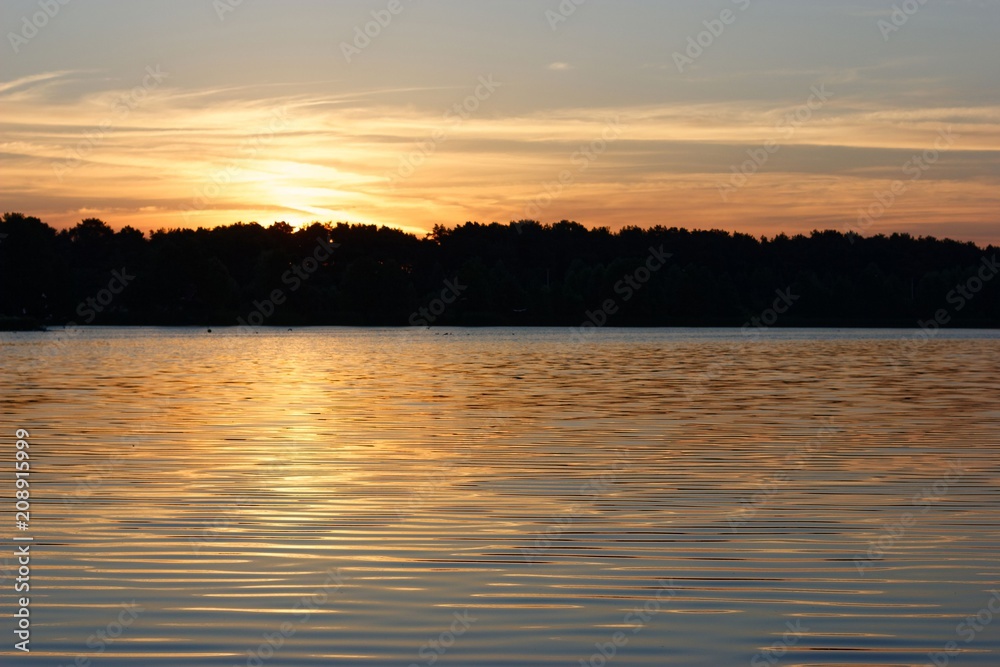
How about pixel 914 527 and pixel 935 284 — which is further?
pixel 935 284

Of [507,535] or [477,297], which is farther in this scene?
[477,297]

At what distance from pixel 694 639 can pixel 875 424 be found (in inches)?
748

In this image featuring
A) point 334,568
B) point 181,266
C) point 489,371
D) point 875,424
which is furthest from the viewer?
point 181,266

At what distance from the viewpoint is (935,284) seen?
194 meters

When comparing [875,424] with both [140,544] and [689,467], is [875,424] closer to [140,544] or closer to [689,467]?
[689,467]

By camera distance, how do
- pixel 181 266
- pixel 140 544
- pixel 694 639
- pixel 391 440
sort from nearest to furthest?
1. pixel 694 639
2. pixel 140 544
3. pixel 391 440
4. pixel 181 266

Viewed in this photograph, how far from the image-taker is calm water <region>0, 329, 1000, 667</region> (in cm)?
963

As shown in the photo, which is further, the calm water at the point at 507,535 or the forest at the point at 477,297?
the forest at the point at 477,297

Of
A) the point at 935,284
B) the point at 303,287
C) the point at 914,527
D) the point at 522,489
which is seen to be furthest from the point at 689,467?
the point at 935,284

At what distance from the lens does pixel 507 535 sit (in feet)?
45.3

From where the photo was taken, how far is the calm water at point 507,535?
9.63 meters

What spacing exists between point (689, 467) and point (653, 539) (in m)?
6.26

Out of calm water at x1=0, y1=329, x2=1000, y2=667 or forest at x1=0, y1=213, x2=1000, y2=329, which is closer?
calm water at x1=0, y1=329, x2=1000, y2=667

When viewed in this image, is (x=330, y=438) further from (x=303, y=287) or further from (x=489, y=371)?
(x=303, y=287)
